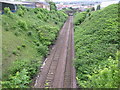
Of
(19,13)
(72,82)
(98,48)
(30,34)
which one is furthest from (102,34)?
(19,13)

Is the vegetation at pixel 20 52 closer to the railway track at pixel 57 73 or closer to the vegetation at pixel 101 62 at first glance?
→ the railway track at pixel 57 73

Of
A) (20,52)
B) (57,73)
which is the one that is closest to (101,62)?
(57,73)

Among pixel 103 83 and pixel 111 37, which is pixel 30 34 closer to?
pixel 111 37

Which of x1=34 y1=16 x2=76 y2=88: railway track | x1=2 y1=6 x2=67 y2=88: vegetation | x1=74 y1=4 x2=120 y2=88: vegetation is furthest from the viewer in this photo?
x1=34 y1=16 x2=76 y2=88: railway track

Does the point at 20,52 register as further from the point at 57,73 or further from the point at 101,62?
the point at 101,62

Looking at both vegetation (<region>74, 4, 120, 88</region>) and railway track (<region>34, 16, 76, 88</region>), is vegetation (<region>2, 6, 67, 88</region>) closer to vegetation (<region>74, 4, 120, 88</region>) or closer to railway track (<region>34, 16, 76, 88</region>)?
railway track (<region>34, 16, 76, 88</region>)

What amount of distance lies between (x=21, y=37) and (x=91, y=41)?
9.73 m

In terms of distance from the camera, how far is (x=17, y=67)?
10.8 m

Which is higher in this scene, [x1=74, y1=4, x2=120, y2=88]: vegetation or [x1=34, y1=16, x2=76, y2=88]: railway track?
[x1=74, y1=4, x2=120, y2=88]: vegetation

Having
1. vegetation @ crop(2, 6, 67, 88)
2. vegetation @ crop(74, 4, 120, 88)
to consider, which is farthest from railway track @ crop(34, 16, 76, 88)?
vegetation @ crop(74, 4, 120, 88)

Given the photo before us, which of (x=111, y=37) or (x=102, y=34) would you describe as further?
(x=102, y=34)

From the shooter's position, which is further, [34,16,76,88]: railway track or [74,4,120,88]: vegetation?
[34,16,76,88]: railway track

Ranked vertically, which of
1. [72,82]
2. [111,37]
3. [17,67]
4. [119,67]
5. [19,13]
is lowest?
[72,82]

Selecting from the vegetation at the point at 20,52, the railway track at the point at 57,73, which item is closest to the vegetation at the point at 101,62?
the railway track at the point at 57,73
